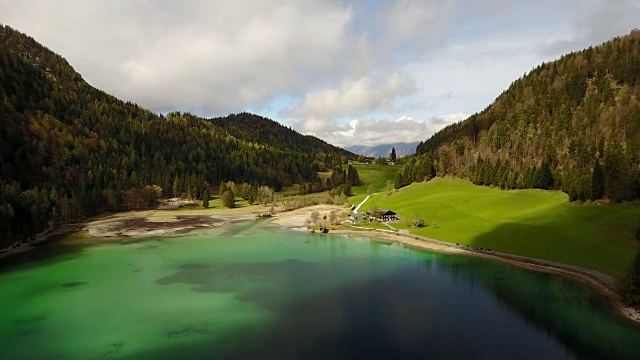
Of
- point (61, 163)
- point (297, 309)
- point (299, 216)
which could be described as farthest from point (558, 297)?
point (61, 163)

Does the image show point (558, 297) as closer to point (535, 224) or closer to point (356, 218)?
point (535, 224)

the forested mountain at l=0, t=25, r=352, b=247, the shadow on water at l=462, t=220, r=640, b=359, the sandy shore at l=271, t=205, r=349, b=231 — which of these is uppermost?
the forested mountain at l=0, t=25, r=352, b=247

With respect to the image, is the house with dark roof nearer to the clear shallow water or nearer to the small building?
the small building

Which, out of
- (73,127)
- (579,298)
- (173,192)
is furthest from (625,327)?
(73,127)

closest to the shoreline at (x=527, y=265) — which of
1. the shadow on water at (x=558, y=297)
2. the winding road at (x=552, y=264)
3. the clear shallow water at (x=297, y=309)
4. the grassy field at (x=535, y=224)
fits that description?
the winding road at (x=552, y=264)

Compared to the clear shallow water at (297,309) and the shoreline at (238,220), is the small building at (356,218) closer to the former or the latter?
the shoreline at (238,220)

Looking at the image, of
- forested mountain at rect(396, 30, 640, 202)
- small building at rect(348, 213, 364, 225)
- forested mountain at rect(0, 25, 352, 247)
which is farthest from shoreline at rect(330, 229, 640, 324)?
forested mountain at rect(0, 25, 352, 247)
